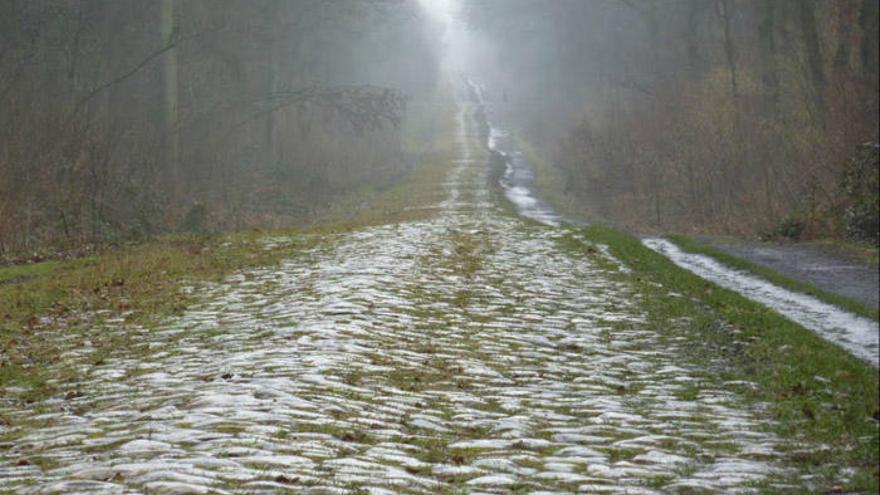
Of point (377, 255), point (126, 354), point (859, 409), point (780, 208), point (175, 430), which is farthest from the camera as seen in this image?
point (780, 208)

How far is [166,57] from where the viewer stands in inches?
1174

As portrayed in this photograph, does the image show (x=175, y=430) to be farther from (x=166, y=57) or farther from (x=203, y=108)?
(x=203, y=108)

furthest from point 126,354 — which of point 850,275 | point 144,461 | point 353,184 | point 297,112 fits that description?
point 297,112

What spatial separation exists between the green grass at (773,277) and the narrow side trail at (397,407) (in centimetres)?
231

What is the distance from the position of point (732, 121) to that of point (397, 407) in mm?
24146

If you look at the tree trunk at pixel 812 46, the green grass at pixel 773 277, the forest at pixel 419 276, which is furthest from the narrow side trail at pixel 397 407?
the tree trunk at pixel 812 46

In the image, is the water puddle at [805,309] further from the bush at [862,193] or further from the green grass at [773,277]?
the bush at [862,193]

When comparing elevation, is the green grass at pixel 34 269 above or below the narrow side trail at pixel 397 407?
above

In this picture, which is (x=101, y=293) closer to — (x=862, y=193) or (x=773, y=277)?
(x=773, y=277)

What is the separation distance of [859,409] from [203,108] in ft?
92.9

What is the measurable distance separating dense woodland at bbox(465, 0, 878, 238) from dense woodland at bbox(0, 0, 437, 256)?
9.04 meters

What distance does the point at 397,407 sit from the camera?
8.75 metres

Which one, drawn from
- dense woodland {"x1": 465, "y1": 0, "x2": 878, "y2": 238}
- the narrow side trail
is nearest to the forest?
the narrow side trail

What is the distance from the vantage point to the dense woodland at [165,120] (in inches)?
917
